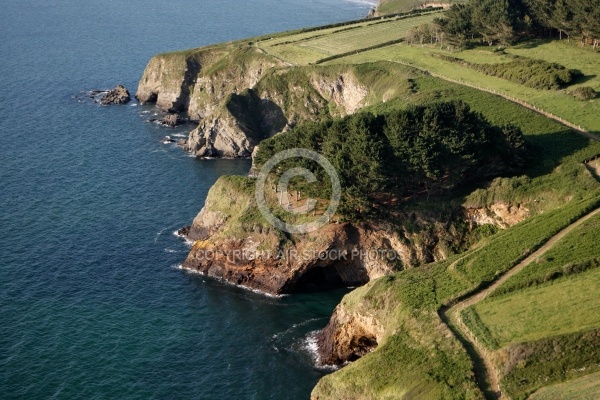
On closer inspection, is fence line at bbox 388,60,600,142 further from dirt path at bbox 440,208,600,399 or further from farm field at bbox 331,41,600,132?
dirt path at bbox 440,208,600,399

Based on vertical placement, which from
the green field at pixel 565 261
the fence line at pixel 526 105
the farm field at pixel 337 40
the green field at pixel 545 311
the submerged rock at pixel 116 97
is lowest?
the green field at pixel 545 311

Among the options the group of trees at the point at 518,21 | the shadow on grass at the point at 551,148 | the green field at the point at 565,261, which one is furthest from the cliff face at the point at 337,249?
the group of trees at the point at 518,21

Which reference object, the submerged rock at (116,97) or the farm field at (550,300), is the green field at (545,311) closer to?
the farm field at (550,300)

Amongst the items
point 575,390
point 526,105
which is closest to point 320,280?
point 575,390

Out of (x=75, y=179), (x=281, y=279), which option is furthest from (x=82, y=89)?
(x=281, y=279)

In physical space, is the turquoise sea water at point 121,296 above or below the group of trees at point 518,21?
below

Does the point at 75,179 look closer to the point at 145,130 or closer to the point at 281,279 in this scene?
the point at 145,130

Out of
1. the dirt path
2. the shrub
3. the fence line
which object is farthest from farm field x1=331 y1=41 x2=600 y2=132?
the dirt path
